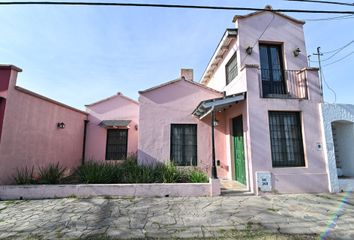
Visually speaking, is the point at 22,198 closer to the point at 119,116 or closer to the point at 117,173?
the point at 117,173

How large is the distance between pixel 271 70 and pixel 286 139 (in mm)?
3457

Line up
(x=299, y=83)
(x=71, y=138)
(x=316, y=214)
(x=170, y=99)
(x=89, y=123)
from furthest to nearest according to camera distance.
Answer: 1. (x=89, y=123)
2. (x=71, y=138)
3. (x=170, y=99)
4. (x=299, y=83)
5. (x=316, y=214)

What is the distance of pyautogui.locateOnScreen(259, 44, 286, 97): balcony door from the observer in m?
8.98

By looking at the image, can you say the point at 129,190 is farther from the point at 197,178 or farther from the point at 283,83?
the point at 283,83

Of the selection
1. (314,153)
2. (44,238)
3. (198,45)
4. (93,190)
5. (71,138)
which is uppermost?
(198,45)

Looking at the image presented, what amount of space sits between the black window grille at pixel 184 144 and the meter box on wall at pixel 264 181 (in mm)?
3153

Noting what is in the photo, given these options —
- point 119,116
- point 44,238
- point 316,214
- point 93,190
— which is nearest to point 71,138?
point 119,116

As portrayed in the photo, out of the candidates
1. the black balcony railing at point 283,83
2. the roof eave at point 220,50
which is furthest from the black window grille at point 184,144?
the roof eave at point 220,50

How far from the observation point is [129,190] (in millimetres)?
7082

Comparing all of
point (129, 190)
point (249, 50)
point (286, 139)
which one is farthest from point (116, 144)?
point (286, 139)

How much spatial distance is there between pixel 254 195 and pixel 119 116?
30.1 feet

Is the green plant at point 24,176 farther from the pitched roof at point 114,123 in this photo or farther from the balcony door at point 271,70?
the balcony door at point 271,70

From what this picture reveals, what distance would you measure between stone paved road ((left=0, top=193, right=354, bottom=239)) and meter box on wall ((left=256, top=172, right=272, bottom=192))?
0.39 m

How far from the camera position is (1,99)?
715 centimetres
